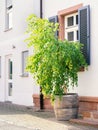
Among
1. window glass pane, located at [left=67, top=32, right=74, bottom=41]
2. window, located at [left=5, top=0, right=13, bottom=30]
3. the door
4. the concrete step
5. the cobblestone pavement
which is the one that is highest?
window, located at [left=5, top=0, right=13, bottom=30]

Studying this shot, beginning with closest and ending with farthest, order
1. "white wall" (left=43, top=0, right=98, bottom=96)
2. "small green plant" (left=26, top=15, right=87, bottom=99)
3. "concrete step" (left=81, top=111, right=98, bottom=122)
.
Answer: "concrete step" (left=81, top=111, right=98, bottom=122) < "small green plant" (left=26, top=15, right=87, bottom=99) < "white wall" (left=43, top=0, right=98, bottom=96)

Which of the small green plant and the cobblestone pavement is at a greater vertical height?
the small green plant

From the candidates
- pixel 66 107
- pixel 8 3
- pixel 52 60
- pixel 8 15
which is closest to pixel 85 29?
pixel 52 60

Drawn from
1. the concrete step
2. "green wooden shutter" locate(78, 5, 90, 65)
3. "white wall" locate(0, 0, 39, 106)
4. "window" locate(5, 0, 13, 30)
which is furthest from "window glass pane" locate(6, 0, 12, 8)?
the concrete step

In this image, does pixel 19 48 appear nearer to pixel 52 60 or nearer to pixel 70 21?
pixel 70 21

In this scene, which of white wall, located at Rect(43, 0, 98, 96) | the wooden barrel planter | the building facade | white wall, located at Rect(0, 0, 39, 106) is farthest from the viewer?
white wall, located at Rect(0, 0, 39, 106)

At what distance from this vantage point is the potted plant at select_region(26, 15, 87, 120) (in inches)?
531

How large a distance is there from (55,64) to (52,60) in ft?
0.48

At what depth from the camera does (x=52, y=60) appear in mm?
13391

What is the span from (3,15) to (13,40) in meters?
2.33

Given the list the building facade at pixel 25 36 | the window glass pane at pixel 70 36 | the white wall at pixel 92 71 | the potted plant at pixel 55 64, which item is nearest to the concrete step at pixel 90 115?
the potted plant at pixel 55 64

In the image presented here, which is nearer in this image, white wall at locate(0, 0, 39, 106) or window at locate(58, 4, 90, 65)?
window at locate(58, 4, 90, 65)

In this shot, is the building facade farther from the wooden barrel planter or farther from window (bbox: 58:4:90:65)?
the wooden barrel planter

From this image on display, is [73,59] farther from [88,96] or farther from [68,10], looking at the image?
[68,10]
